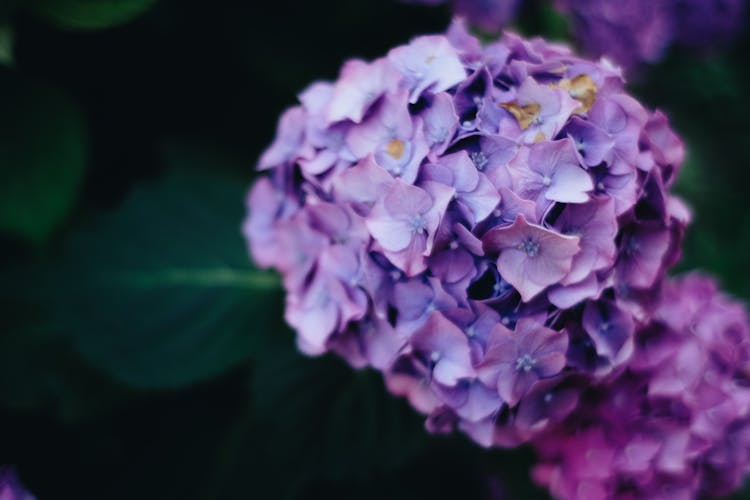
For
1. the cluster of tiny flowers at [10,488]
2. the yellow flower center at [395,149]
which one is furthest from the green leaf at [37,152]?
the yellow flower center at [395,149]

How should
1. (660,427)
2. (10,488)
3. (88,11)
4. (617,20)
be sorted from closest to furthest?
(10,488) → (660,427) → (88,11) → (617,20)

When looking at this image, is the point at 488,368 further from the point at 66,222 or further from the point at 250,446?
the point at 66,222

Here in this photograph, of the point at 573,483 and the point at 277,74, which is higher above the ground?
the point at 277,74

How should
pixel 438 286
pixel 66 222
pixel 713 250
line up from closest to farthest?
1. pixel 438 286
2. pixel 66 222
3. pixel 713 250

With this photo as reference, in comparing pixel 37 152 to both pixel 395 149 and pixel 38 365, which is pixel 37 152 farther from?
pixel 395 149

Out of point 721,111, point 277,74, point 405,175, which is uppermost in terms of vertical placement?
point 405,175

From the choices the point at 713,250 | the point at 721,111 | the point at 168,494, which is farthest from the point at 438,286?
the point at 721,111

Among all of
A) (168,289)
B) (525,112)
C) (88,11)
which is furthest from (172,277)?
(525,112)

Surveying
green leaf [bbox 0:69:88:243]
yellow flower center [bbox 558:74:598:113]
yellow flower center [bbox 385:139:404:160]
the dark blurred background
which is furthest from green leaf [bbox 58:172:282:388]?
yellow flower center [bbox 558:74:598:113]
